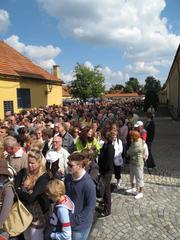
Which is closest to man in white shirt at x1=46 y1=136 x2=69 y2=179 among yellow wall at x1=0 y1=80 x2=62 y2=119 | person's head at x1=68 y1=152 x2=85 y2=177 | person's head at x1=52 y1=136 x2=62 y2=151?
person's head at x1=52 y1=136 x2=62 y2=151

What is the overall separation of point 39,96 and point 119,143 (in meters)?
15.7

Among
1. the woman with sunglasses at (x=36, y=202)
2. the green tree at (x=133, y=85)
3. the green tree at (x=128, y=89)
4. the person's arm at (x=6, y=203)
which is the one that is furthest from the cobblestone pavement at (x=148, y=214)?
the green tree at (x=133, y=85)

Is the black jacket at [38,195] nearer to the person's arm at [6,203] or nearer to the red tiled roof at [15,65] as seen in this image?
the person's arm at [6,203]

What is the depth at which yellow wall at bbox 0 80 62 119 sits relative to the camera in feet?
55.8

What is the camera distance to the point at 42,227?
12.3ft

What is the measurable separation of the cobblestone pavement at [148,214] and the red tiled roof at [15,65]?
12092 mm

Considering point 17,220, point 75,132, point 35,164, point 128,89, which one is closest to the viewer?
point 17,220

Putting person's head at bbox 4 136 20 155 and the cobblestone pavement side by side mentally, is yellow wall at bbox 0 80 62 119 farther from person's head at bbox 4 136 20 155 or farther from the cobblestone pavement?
person's head at bbox 4 136 20 155

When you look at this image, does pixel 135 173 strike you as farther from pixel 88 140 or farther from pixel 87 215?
pixel 87 215

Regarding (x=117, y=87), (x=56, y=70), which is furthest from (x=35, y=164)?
(x=117, y=87)

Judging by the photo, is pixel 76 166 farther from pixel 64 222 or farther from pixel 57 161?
pixel 57 161

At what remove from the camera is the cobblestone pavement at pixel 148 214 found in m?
5.08

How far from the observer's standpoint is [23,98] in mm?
19469

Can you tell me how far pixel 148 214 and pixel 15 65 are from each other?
1651 cm
